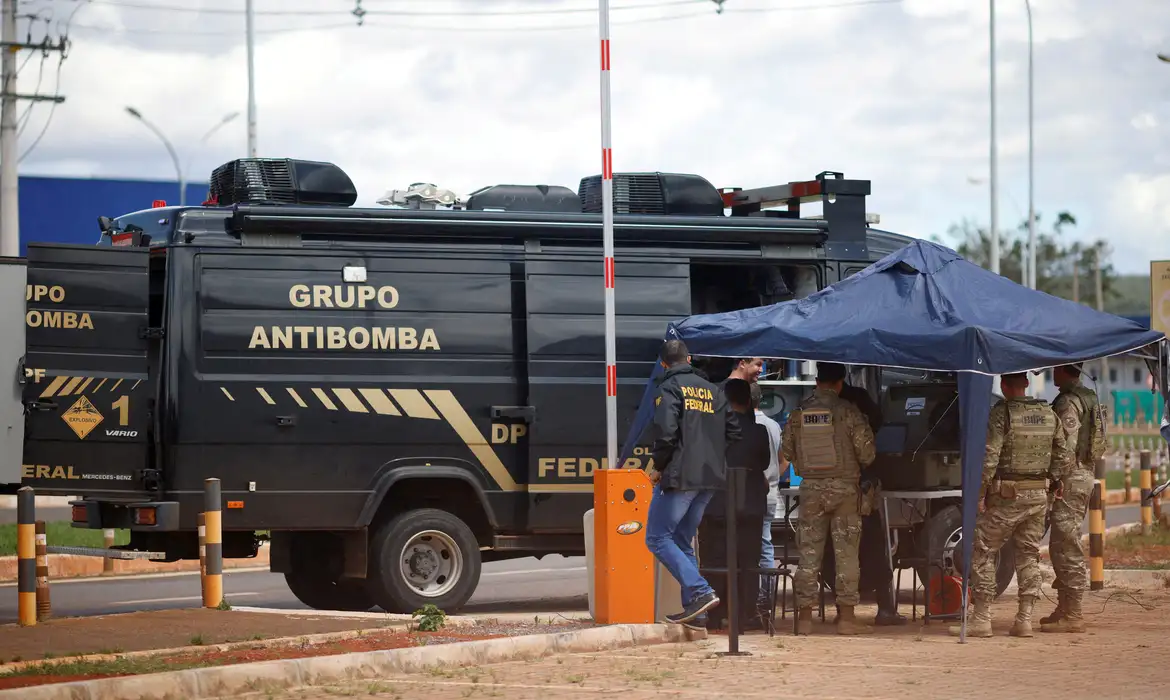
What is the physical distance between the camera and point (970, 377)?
1128 cm

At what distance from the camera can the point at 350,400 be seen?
504 inches

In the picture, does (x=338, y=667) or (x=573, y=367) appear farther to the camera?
(x=573, y=367)

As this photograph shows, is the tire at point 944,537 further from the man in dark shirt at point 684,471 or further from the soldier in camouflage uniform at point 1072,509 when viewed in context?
the man in dark shirt at point 684,471

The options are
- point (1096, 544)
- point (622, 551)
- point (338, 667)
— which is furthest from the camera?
point (1096, 544)

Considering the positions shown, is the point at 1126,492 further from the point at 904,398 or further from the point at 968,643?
the point at 968,643

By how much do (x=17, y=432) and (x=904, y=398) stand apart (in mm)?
6874

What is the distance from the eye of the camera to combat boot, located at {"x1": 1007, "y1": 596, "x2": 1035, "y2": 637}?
11.5 m

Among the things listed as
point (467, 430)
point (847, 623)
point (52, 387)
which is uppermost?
point (52, 387)

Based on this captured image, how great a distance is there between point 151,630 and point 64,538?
30.1 feet

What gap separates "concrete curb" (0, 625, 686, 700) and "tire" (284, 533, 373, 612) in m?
3.46

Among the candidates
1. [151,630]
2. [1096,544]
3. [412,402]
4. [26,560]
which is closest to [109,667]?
[151,630]

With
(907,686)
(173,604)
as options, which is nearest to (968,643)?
(907,686)

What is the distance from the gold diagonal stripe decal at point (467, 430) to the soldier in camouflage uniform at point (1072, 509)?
4.16m

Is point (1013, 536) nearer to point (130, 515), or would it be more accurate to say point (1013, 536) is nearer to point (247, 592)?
point (130, 515)
